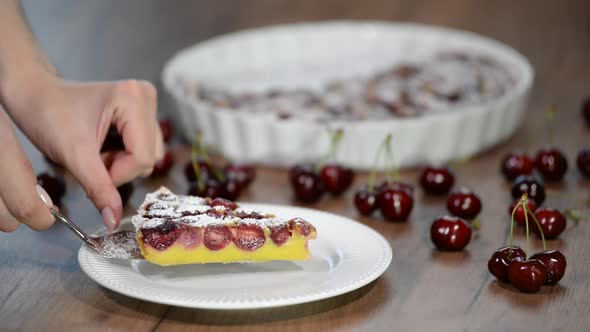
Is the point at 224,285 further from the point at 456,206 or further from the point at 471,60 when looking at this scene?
the point at 471,60

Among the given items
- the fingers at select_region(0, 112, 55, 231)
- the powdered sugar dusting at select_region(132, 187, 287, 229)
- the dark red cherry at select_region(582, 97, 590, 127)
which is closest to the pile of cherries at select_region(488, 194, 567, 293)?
the powdered sugar dusting at select_region(132, 187, 287, 229)

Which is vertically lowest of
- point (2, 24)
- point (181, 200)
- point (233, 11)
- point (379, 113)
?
point (233, 11)

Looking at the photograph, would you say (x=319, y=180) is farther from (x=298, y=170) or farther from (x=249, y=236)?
(x=249, y=236)

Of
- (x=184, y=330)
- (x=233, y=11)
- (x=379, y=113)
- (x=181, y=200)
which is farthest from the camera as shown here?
(x=233, y=11)

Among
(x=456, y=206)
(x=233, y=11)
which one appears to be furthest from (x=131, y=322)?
(x=233, y=11)

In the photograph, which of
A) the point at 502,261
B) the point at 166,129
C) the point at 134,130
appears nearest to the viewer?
the point at 502,261

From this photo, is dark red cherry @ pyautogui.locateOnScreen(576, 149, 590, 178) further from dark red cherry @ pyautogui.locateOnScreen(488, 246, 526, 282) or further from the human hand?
the human hand

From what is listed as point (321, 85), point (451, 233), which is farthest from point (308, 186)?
point (321, 85)

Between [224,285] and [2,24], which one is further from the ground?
[2,24]

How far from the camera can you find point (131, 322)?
1205mm

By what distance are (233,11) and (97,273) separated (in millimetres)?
2210

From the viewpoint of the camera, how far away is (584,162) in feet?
5.98

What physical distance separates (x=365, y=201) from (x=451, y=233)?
0.75ft

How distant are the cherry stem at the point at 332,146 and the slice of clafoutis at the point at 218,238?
533 mm
